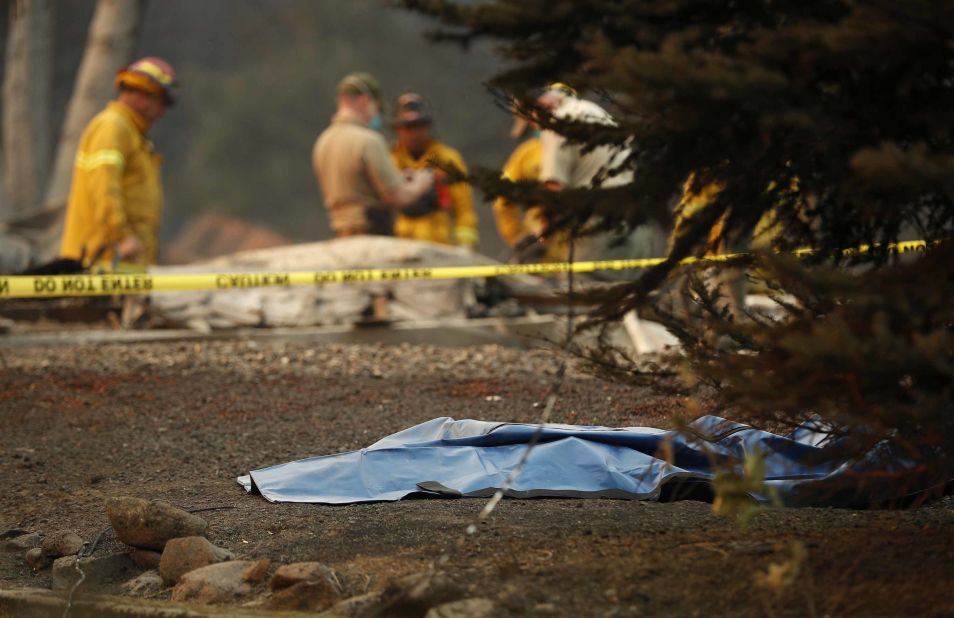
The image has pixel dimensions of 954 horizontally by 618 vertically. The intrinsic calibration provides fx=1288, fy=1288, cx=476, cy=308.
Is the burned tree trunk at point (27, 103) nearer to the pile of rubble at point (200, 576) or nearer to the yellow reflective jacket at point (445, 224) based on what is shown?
the yellow reflective jacket at point (445, 224)

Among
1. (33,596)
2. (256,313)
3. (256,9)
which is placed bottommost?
(33,596)

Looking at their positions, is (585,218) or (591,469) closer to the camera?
(585,218)

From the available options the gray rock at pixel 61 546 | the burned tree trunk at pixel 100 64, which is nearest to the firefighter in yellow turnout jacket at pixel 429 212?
the burned tree trunk at pixel 100 64

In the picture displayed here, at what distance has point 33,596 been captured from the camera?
3.70m

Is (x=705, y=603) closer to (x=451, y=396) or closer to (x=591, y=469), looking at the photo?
(x=591, y=469)

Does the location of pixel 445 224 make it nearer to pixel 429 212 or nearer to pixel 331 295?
pixel 429 212

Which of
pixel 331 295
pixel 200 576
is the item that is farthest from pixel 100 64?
Answer: pixel 200 576

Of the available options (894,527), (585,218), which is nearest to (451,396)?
(894,527)

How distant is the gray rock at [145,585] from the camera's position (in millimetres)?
3896

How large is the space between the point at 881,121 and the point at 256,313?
8.55m

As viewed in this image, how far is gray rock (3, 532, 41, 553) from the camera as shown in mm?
4422

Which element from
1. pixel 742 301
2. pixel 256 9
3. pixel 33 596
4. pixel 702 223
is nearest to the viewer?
pixel 702 223

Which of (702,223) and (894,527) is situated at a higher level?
(702,223)

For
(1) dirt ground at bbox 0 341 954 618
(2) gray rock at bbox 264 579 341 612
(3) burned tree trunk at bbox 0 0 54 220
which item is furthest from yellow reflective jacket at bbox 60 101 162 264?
(2) gray rock at bbox 264 579 341 612
